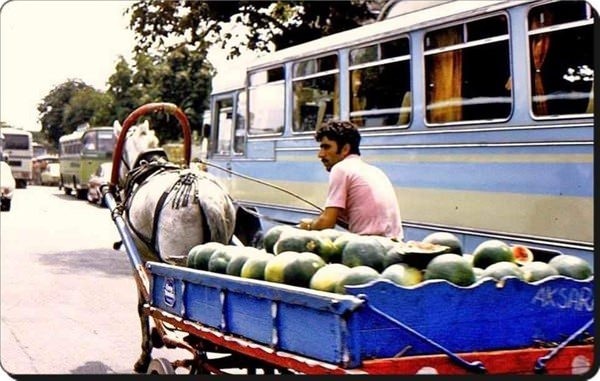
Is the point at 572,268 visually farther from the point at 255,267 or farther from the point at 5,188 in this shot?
the point at 5,188

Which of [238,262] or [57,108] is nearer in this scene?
[238,262]

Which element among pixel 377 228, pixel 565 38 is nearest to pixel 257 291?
pixel 377 228

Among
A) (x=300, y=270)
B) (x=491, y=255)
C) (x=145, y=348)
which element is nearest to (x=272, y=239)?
(x=300, y=270)

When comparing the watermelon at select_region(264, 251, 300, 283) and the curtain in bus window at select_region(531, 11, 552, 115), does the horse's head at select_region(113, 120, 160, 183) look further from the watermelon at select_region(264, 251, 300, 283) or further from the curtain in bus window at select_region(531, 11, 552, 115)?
the watermelon at select_region(264, 251, 300, 283)

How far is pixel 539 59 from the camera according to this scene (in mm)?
6668

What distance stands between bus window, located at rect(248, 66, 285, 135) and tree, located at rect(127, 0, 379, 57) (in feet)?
15.8

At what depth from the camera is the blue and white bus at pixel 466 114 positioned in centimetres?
635

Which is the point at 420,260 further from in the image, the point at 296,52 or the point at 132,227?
the point at 296,52

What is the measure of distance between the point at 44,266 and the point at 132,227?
18.6 feet

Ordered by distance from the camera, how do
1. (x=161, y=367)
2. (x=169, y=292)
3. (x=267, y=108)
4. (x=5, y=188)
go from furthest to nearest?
(x=5, y=188)
(x=267, y=108)
(x=161, y=367)
(x=169, y=292)

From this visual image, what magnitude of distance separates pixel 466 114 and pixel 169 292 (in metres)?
3.95

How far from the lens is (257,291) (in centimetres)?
333

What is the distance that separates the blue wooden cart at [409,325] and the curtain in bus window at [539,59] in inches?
131

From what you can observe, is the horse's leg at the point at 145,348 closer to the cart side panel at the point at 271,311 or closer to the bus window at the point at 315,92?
the cart side panel at the point at 271,311
